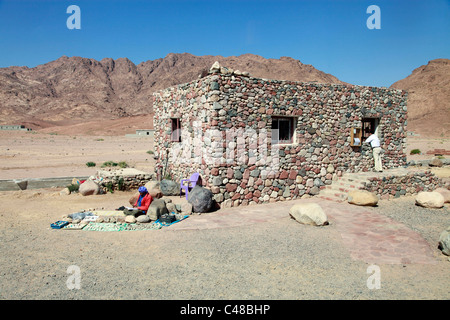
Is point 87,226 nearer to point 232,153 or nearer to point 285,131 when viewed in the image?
point 232,153

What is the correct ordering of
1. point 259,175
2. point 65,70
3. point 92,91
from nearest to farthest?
1. point 259,175
2. point 92,91
3. point 65,70

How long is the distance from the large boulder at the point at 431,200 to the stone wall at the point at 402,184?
1255mm

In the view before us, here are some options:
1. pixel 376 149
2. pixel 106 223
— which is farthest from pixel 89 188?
pixel 376 149

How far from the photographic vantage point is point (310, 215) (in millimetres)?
8102

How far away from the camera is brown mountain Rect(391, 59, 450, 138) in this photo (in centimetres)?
6353

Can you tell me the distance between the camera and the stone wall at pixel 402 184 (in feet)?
36.8

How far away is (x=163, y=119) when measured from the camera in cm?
1295

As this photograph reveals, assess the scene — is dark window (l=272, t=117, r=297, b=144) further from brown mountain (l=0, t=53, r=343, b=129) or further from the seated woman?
brown mountain (l=0, t=53, r=343, b=129)

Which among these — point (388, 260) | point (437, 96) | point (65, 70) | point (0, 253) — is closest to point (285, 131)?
point (388, 260)

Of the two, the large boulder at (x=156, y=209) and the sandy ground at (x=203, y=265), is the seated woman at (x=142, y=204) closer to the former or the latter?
the large boulder at (x=156, y=209)

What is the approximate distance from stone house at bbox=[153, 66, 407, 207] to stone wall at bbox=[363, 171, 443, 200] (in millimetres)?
1263

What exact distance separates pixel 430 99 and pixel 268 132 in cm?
8258

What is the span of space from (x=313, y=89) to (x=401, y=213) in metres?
4.92

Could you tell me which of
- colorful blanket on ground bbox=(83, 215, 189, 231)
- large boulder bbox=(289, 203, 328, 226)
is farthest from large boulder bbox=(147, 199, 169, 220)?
large boulder bbox=(289, 203, 328, 226)
